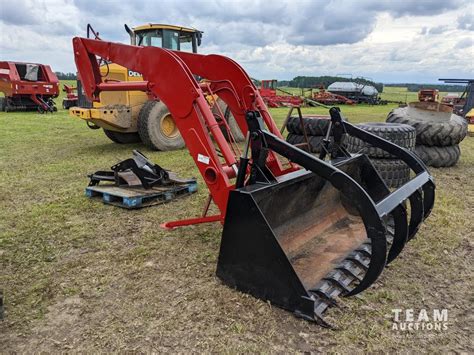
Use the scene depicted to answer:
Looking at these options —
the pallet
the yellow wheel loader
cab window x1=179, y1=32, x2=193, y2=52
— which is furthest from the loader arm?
cab window x1=179, y1=32, x2=193, y2=52

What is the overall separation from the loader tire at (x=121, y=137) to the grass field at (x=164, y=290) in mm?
3927

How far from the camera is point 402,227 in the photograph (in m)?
2.69

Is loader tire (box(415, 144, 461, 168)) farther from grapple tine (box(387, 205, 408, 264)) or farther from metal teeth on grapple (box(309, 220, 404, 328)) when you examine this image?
grapple tine (box(387, 205, 408, 264))

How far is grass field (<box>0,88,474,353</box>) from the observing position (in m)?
2.40

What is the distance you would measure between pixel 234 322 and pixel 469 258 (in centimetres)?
228

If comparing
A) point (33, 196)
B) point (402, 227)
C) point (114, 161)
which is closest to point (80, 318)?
point (402, 227)

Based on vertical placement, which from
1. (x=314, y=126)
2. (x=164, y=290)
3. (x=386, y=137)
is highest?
(x=386, y=137)

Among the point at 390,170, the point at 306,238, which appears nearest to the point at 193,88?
the point at 306,238

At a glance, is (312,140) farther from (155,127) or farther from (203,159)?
(203,159)

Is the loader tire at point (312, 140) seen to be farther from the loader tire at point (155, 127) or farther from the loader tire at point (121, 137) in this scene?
the loader tire at point (121, 137)

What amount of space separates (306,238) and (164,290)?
1.21m

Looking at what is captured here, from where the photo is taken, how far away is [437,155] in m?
7.02

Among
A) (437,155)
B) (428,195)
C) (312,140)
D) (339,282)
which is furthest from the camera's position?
(312,140)

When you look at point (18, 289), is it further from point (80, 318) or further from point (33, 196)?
point (33, 196)
